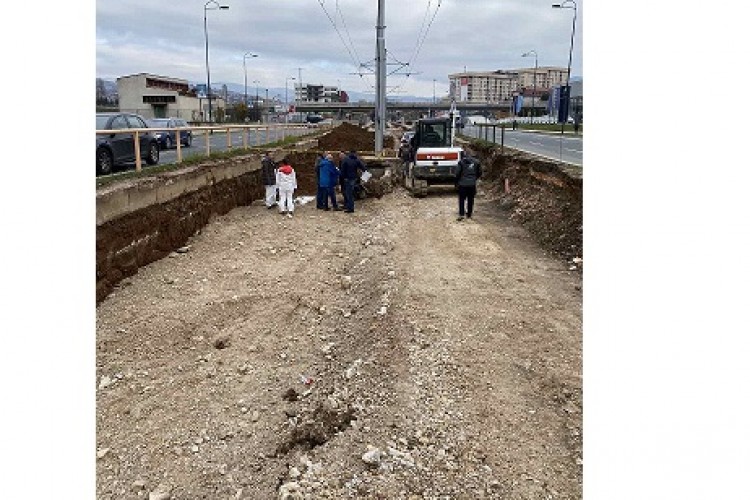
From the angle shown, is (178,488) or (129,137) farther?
(129,137)

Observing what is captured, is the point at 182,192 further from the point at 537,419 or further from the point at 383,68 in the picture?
the point at 383,68

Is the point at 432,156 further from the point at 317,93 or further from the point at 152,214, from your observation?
the point at 317,93

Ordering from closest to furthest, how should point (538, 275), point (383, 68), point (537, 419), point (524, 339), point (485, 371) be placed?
point (537, 419)
point (485, 371)
point (524, 339)
point (538, 275)
point (383, 68)

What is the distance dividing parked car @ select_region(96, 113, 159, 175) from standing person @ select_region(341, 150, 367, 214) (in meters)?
4.99

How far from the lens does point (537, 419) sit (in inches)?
206

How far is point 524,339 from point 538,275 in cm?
318

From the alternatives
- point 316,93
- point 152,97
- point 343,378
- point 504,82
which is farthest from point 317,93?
point 343,378

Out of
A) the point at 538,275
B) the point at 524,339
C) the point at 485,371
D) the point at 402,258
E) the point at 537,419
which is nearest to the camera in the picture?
the point at 537,419

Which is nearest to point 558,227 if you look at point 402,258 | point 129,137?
point 402,258

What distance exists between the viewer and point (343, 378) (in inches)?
247

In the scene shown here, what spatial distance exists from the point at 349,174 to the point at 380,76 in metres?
8.37

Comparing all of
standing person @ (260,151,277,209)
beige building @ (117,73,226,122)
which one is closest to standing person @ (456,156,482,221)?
standing person @ (260,151,277,209)

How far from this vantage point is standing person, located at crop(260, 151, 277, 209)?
589 inches

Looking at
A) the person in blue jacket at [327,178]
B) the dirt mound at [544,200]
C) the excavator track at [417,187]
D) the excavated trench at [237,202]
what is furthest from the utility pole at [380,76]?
the person in blue jacket at [327,178]
